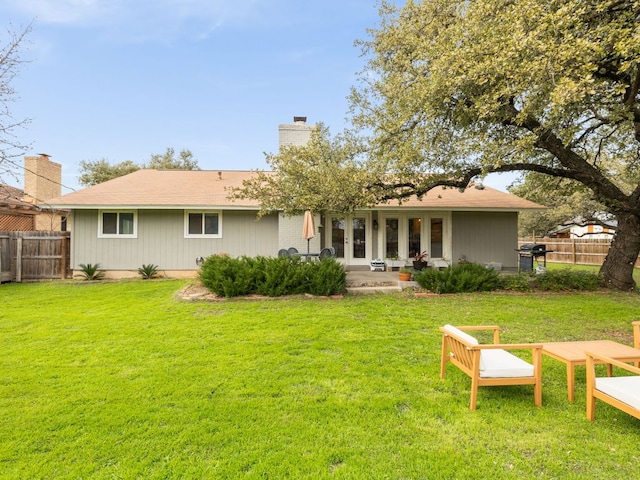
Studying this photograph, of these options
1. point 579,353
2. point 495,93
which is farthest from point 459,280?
point 579,353

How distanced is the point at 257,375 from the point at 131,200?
10227 mm

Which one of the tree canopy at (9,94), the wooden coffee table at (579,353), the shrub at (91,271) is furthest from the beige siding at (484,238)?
the shrub at (91,271)

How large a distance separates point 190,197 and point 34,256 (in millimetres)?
5750

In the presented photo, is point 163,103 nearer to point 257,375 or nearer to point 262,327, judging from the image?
point 262,327

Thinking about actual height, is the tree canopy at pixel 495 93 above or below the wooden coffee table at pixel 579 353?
above

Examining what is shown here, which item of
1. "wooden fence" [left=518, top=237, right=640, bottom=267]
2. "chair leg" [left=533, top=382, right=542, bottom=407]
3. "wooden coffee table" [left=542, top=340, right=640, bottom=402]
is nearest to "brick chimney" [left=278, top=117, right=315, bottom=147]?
"wooden coffee table" [left=542, top=340, right=640, bottom=402]

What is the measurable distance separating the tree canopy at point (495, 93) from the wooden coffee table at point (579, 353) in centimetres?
374

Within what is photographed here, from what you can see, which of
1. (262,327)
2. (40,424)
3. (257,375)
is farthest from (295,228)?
(40,424)

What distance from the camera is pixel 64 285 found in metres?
10.8

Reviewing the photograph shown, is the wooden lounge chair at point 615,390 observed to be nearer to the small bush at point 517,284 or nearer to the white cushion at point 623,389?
the white cushion at point 623,389

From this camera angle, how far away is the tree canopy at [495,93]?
579 centimetres

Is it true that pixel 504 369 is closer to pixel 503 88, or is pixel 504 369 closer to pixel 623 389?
pixel 623 389

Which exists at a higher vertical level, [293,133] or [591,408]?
[293,133]

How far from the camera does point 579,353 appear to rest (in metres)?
3.56
